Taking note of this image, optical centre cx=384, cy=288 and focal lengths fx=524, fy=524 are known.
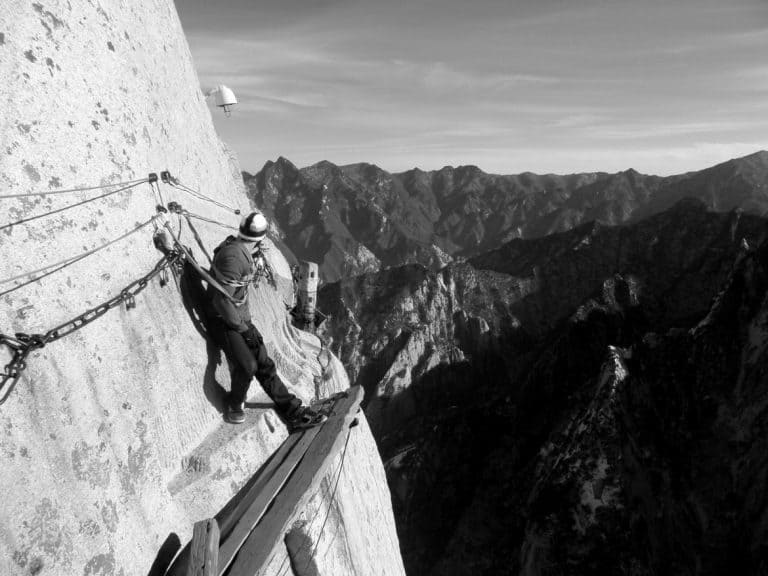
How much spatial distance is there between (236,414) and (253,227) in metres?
2.04

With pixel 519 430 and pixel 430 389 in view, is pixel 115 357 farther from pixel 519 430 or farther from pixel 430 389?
pixel 430 389

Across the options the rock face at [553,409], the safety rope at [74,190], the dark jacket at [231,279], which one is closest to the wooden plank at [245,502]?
the dark jacket at [231,279]

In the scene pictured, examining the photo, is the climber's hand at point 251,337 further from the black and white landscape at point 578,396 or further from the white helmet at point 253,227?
the black and white landscape at point 578,396

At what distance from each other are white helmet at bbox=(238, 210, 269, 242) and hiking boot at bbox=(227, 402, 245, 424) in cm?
182

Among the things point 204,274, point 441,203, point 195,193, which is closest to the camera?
point 204,274

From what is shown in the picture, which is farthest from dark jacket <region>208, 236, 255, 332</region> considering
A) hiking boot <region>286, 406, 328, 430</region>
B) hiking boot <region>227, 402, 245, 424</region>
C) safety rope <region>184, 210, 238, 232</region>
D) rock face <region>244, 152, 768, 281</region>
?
rock face <region>244, 152, 768, 281</region>

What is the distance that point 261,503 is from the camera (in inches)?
188

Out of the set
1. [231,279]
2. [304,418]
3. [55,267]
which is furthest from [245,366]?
[55,267]

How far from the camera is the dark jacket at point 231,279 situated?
17.1 ft

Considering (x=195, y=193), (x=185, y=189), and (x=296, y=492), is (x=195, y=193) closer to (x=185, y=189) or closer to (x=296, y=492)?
(x=185, y=189)

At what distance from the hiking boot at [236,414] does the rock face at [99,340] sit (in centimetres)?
13

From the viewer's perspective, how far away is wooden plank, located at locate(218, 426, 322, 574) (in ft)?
13.7

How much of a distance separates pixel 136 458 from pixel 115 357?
85 cm

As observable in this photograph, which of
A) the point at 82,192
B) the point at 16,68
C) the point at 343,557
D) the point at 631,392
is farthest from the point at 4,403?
the point at 631,392
